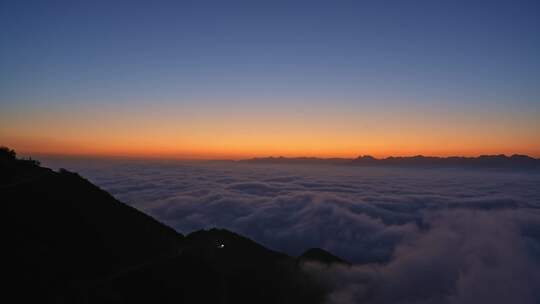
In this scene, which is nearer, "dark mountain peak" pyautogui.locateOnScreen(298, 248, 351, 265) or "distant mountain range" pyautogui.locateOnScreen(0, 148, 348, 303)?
"distant mountain range" pyautogui.locateOnScreen(0, 148, 348, 303)

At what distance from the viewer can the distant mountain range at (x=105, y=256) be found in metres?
22.4

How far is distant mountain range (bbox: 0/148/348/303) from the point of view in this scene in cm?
2241

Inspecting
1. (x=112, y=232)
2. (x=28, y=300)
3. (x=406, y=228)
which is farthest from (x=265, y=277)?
(x=406, y=228)

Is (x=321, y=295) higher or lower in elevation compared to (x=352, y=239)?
higher

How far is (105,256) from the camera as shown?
91.9 feet

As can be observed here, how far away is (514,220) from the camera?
400ft

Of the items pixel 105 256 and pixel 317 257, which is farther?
pixel 317 257

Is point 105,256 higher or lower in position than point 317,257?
higher

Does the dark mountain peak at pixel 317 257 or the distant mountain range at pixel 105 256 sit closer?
the distant mountain range at pixel 105 256

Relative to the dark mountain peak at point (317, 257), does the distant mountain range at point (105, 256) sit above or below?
above

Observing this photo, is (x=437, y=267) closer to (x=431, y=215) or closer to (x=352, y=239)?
(x=352, y=239)

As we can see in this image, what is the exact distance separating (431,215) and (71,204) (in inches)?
5334

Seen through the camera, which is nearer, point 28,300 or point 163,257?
point 28,300

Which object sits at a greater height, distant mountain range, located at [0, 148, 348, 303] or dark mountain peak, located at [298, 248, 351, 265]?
distant mountain range, located at [0, 148, 348, 303]
